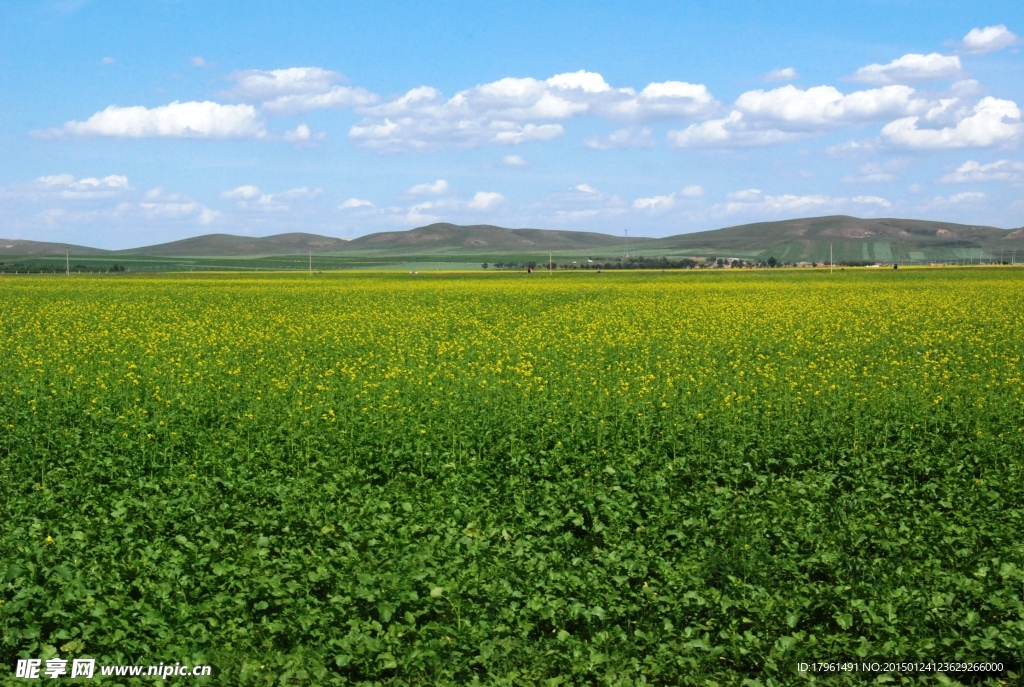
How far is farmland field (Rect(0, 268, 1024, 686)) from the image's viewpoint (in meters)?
8.37

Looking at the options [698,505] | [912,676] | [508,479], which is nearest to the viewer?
[912,676]

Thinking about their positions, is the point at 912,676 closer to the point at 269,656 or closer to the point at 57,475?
the point at 269,656

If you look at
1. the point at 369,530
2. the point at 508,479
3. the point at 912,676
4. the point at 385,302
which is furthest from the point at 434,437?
the point at 385,302

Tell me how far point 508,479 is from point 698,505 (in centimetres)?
253

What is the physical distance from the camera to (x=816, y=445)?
14695 millimetres

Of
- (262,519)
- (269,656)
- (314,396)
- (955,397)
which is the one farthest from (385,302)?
(269,656)

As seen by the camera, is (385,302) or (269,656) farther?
(385,302)

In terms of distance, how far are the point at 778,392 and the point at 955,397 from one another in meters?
3.10

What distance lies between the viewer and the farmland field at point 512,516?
27.5ft

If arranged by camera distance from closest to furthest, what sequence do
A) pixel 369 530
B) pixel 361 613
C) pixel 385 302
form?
1. pixel 361 613
2. pixel 369 530
3. pixel 385 302

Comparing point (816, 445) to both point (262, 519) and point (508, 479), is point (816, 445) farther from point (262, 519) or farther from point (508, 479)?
point (262, 519)

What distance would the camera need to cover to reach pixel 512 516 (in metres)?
11.8

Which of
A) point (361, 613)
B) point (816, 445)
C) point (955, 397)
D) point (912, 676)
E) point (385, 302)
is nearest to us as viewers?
point (912, 676)

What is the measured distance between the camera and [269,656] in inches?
324
